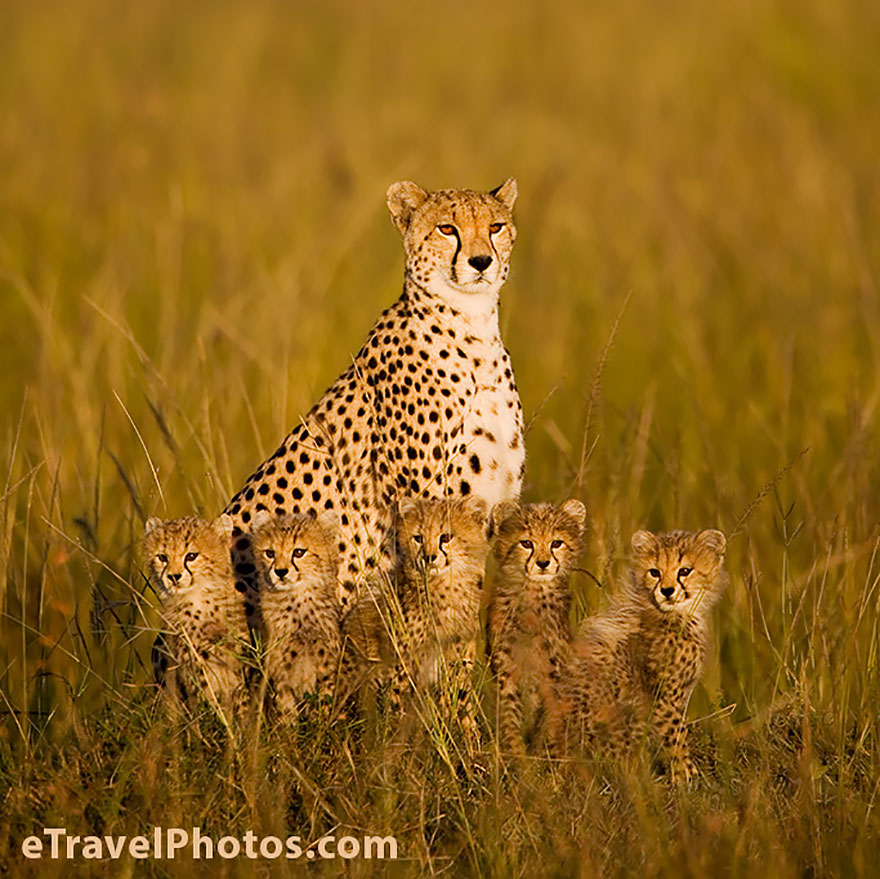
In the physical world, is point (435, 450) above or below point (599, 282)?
below

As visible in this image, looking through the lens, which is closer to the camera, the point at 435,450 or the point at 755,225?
the point at 435,450

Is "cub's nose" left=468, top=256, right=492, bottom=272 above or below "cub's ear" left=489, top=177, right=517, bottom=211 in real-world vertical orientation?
below

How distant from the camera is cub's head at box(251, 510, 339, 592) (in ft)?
11.8

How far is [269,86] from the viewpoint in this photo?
12062 millimetres

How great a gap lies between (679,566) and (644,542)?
10cm

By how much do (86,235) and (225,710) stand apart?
569 cm

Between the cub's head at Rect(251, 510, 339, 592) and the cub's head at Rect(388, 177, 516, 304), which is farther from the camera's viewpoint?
the cub's head at Rect(388, 177, 516, 304)

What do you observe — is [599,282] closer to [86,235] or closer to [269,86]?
[86,235]

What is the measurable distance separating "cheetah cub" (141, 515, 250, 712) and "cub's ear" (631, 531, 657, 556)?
95 centimetres

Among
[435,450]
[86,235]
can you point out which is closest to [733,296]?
[86,235]

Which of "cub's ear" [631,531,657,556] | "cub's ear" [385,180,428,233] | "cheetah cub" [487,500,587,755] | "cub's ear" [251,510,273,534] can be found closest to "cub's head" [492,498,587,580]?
"cheetah cub" [487,500,587,755]

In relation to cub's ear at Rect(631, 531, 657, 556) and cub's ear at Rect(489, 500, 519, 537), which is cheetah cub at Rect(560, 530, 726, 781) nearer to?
cub's ear at Rect(631, 531, 657, 556)

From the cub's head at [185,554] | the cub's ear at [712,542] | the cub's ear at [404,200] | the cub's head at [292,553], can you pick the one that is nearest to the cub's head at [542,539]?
the cub's ear at [712,542]

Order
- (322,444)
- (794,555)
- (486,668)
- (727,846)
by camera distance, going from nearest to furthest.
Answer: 1. (727,846)
2. (486,668)
3. (322,444)
4. (794,555)
